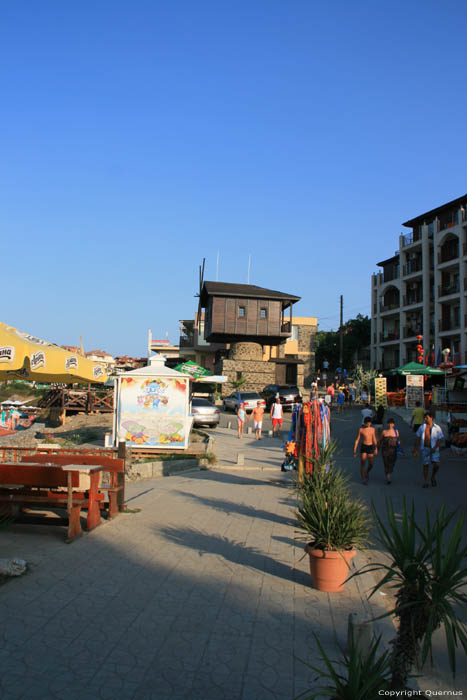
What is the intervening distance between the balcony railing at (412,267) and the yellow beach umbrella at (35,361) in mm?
47134

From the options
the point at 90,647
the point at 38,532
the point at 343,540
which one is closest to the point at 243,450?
the point at 38,532

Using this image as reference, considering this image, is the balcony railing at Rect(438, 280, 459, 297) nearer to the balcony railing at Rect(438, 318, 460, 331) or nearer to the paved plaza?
the balcony railing at Rect(438, 318, 460, 331)

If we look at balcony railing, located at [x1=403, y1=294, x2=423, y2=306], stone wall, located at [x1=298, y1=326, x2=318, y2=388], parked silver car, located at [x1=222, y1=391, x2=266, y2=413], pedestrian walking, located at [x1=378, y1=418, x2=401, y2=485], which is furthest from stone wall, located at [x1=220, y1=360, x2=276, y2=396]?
pedestrian walking, located at [x1=378, y1=418, x2=401, y2=485]

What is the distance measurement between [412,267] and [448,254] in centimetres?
579

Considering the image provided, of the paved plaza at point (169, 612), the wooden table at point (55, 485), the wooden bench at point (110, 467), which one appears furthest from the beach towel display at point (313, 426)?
the wooden table at point (55, 485)

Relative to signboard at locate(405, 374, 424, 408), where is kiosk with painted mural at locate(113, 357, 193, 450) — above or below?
below

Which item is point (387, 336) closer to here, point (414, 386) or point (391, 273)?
point (391, 273)

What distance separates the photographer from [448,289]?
48.3 metres

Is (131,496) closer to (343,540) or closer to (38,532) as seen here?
(38,532)

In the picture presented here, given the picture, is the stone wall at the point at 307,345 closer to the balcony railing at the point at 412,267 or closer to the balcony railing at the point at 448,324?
the balcony railing at the point at 412,267

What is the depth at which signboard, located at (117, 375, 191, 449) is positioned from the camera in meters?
15.9

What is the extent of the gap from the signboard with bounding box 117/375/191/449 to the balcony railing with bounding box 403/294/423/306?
42.3 meters

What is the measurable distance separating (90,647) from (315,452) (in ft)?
19.4

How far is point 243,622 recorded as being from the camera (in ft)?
16.0
